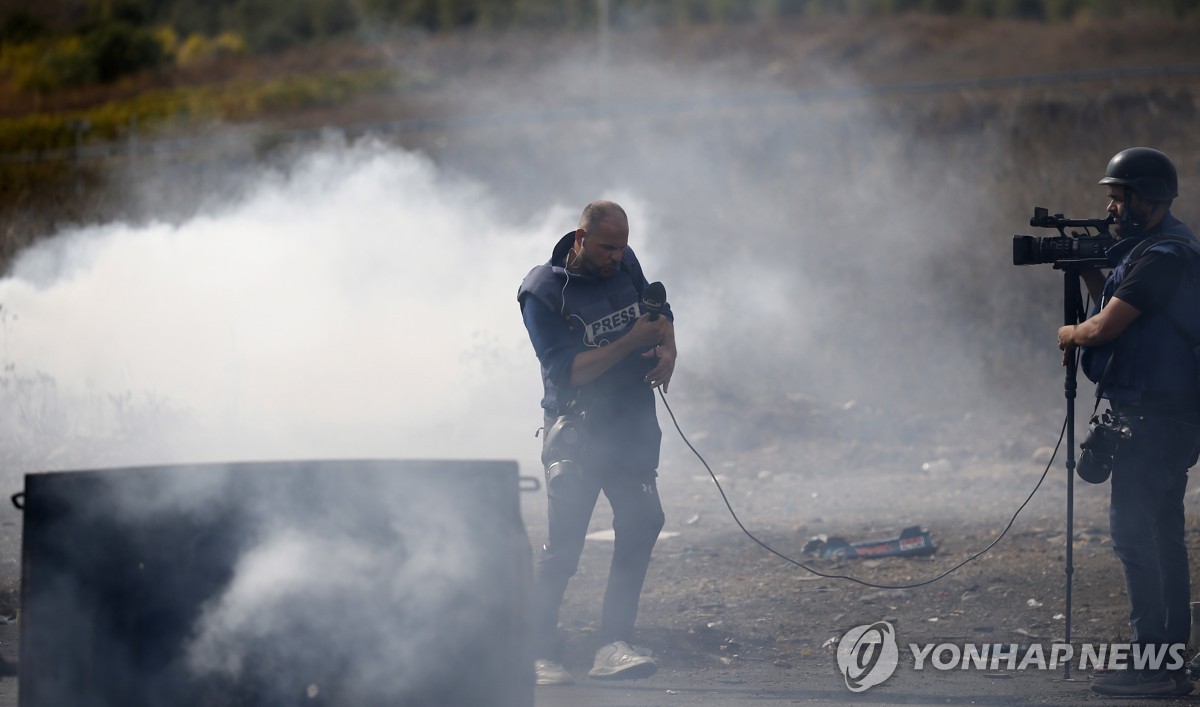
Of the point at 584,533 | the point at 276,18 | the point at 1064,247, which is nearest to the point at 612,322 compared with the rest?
the point at 584,533

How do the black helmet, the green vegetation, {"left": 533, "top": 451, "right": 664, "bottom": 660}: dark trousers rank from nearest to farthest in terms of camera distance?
the black helmet, {"left": 533, "top": 451, "right": 664, "bottom": 660}: dark trousers, the green vegetation

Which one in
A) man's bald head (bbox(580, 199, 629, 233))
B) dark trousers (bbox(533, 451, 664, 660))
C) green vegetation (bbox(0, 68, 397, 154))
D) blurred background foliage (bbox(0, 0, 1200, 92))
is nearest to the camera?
man's bald head (bbox(580, 199, 629, 233))

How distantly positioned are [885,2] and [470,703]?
41163 millimetres

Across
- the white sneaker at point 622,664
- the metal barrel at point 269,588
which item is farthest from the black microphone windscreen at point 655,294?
the metal barrel at point 269,588

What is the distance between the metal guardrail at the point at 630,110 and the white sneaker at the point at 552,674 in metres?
19.6

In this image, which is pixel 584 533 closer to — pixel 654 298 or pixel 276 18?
pixel 654 298

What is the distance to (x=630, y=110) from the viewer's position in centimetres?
2388

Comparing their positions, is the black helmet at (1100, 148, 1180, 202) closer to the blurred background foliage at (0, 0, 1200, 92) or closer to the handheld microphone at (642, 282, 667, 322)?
the handheld microphone at (642, 282, 667, 322)

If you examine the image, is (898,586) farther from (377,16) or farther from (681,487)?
(377,16)

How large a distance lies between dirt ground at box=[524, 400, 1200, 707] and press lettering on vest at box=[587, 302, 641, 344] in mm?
1393

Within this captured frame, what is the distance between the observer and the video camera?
484 cm

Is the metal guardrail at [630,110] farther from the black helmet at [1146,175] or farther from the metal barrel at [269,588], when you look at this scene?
the metal barrel at [269,588]

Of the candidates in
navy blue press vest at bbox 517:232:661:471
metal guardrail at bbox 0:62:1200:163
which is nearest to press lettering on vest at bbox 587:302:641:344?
navy blue press vest at bbox 517:232:661:471

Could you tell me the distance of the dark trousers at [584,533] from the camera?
16.1 feet
